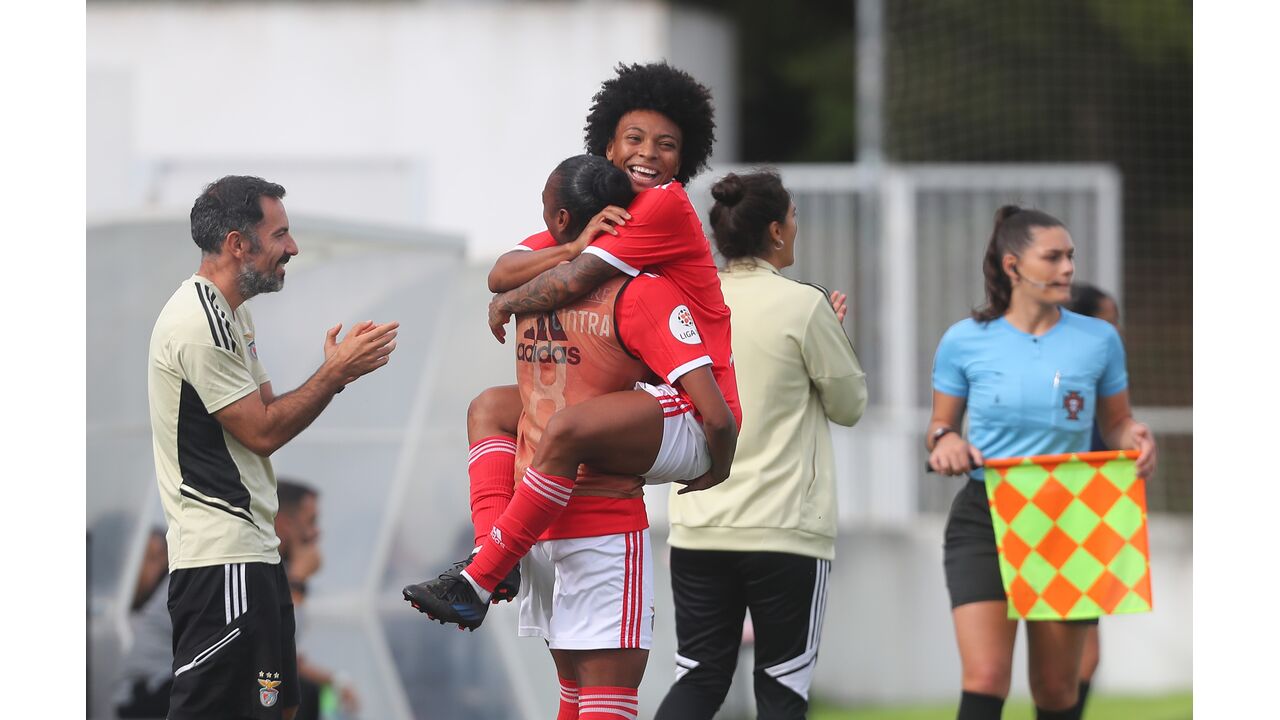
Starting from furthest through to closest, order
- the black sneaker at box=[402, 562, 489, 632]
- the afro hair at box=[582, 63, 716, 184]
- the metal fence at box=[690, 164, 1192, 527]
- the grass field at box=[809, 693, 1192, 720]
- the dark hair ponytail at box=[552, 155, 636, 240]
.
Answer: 1. the metal fence at box=[690, 164, 1192, 527]
2. the grass field at box=[809, 693, 1192, 720]
3. the afro hair at box=[582, 63, 716, 184]
4. the dark hair ponytail at box=[552, 155, 636, 240]
5. the black sneaker at box=[402, 562, 489, 632]

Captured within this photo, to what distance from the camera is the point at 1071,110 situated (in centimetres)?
1380

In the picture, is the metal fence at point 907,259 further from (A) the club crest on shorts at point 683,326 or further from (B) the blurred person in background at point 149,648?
(A) the club crest on shorts at point 683,326

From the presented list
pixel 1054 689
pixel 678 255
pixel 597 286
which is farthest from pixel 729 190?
pixel 1054 689

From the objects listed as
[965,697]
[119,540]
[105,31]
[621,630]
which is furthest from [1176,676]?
[105,31]

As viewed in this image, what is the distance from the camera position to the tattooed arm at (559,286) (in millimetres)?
3424

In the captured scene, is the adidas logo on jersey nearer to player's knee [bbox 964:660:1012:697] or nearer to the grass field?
player's knee [bbox 964:660:1012:697]

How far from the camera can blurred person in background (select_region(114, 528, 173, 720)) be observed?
21.4 ft

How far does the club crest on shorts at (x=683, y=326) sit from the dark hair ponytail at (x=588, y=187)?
30cm

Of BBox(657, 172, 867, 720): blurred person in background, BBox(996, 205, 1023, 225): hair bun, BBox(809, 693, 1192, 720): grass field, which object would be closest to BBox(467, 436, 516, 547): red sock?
BBox(657, 172, 867, 720): blurred person in background

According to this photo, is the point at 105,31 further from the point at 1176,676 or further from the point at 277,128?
the point at 1176,676

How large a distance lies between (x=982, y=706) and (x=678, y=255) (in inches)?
82.3

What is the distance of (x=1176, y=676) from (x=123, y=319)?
22.1 ft

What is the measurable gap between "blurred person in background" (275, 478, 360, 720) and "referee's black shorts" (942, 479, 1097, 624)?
2.92m

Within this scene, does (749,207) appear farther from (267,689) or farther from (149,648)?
(149,648)
